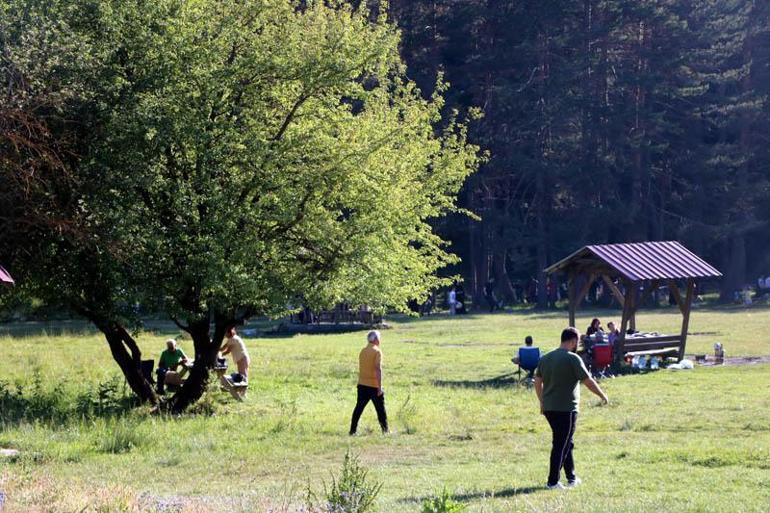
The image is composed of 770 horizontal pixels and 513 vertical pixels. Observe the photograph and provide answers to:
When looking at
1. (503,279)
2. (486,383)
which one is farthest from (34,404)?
(503,279)

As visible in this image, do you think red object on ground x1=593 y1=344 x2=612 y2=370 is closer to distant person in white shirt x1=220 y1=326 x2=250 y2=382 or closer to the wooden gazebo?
the wooden gazebo

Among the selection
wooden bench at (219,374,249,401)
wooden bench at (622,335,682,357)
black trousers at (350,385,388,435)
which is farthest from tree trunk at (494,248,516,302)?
black trousers at (350,385,388,435)

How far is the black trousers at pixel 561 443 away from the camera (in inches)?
472

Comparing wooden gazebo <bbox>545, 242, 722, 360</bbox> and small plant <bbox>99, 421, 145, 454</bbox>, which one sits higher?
wooden gazebo <bbox>545, 242, 722, 360</bbox>

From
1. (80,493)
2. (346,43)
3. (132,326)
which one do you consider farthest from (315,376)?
(80,493)

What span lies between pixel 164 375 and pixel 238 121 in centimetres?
563

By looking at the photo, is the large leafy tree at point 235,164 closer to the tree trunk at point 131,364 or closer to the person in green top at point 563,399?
the tree trunk at point 131,364

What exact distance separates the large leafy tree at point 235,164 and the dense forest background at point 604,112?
38792 mm

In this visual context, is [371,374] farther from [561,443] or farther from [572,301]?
[572,301]

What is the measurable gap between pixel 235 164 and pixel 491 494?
9954 mm

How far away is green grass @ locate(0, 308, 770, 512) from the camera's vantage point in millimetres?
11328

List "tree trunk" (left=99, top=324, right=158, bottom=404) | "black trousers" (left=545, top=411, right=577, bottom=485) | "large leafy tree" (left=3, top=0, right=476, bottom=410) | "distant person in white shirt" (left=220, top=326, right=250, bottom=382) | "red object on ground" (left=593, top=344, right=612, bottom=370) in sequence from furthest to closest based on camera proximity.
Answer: "red object on ground" (left=593, top=344, right=612, bottom=370), "distant person in white shirt" (left=220, top=326, right=250, bottom=382), "tree trunk" (left=99, top=324, right=158, bottom=404), "large leafy tree" (left=3, top=0, right=476, bottom=410), "black trousers" (left=545, top=411, right=577, bottom=485)

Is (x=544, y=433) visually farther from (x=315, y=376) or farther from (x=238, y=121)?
(x=315, y=376)

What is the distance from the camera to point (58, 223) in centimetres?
1811
